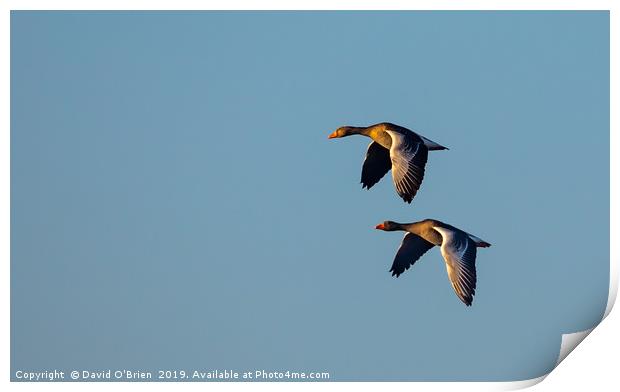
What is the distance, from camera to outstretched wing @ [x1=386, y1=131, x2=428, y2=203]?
497 centimetres

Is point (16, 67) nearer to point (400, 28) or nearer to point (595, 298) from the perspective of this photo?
point (400, 28)

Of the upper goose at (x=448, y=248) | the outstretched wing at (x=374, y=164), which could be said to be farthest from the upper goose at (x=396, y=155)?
the upper goose at (x=448, y=248)

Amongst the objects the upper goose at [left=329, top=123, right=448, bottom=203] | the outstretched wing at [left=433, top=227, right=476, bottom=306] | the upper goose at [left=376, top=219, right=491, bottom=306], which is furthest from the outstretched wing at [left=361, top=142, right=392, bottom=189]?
the outstretched wing at [left=433, top=227, right=476, bottom=306]

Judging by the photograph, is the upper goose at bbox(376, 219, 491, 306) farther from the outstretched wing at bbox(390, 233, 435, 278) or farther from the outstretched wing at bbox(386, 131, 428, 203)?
the outstretched wing at bbox(386, 131, 428, 203)

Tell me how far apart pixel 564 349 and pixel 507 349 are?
0.22 m

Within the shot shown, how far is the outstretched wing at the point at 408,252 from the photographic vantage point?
5031 millimetres

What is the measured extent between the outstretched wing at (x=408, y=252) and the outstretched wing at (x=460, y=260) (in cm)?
7

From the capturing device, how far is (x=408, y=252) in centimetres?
504

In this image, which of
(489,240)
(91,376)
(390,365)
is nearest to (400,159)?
(489,240)

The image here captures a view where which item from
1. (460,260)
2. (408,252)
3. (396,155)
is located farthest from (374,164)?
(460,260)

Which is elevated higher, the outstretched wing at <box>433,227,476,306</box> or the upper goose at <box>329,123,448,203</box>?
the upper goose at <box>329,123,448,203</box>

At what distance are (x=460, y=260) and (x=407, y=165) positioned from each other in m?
0.42

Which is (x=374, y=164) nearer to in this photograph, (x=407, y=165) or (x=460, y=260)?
(x=407, y=165)

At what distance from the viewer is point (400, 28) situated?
504 centimetres
